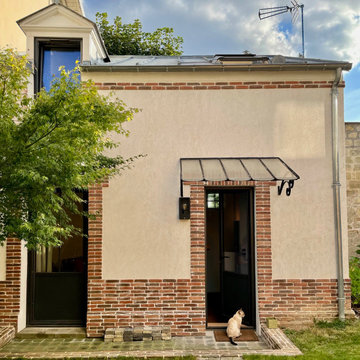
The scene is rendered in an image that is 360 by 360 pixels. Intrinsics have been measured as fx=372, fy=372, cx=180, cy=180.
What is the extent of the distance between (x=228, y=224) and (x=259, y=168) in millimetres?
1375

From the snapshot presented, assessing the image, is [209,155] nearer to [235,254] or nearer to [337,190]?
[235,254]

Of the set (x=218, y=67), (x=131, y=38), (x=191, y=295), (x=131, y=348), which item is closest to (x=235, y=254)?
(x=191, y=295)

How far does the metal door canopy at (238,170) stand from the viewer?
19.6 ft

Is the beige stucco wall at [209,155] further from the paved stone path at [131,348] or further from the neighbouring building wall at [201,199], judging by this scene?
the paved stone path at [131,348]

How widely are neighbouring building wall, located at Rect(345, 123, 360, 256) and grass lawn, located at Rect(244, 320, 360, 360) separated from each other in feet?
8.55

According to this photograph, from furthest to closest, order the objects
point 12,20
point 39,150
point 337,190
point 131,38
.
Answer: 1. point 131,38
2. point 12,20
3. point 337,190
4. point 39,150

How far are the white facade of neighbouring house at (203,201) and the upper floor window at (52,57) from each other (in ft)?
0.32

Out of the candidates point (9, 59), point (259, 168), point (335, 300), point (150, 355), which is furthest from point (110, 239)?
point (335, 300)

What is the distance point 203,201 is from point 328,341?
2994mm

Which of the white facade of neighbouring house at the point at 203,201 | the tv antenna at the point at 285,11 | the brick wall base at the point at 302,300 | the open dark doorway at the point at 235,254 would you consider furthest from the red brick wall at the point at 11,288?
the tv antenna at the point at 285,11

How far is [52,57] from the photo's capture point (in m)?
7.24

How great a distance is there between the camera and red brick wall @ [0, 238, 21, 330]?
6.53 meters

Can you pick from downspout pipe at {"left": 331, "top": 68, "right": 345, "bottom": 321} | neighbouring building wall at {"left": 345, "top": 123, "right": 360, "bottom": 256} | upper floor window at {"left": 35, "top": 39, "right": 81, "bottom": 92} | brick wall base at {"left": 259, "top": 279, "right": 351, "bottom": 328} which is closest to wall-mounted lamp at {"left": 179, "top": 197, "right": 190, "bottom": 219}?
brick wall base at {"left": 259, "top": 279, "right": 351, "bottom": 328}

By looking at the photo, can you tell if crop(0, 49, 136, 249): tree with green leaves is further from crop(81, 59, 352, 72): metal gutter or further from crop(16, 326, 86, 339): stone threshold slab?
crop(16, 326, 86, 339): stone threshold slab
